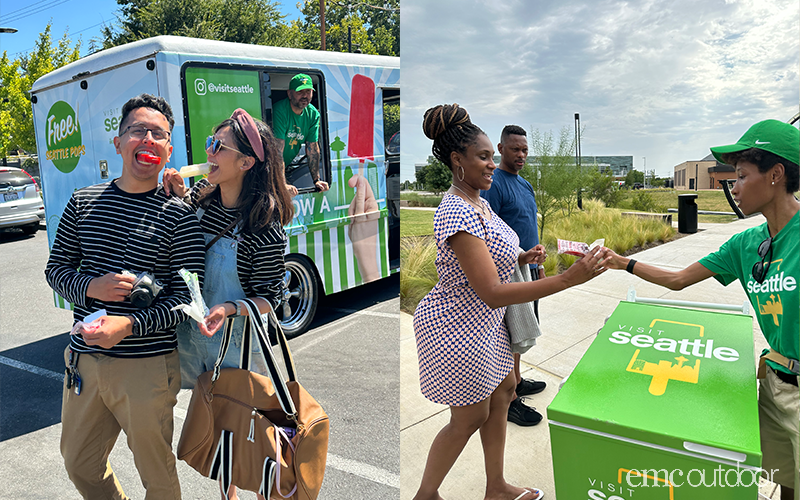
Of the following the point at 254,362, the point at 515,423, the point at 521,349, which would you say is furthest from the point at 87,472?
the point at 515,423

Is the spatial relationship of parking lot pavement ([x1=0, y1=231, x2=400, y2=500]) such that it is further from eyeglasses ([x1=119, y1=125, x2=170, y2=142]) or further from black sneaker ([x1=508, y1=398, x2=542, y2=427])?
eyeglasses ([x1=119, y1=125, x2=170, y2=142])

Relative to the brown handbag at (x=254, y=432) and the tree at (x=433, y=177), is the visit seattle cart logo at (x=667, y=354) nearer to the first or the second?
the brown handbag at (x=254, y=432)

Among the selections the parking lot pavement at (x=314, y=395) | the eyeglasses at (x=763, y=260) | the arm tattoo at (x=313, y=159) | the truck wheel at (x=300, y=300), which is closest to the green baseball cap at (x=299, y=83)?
the arm tattoo at (x=313, y=159)

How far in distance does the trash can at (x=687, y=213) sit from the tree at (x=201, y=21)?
2000 cm

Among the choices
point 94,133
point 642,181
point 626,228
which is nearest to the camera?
point 94,133

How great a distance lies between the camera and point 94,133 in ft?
13.9

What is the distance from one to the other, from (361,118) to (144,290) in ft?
12.9

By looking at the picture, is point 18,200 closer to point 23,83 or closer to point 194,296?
point 23,83

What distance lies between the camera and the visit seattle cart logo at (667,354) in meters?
1.84

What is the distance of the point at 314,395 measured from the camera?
3943 mm

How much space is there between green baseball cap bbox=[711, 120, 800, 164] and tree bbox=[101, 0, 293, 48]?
23249mm

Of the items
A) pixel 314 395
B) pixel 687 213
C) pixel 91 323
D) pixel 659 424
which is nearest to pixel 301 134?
pixel 314 395

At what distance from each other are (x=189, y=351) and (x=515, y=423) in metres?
2.02

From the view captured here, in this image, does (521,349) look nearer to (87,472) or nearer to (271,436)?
(271,436)
